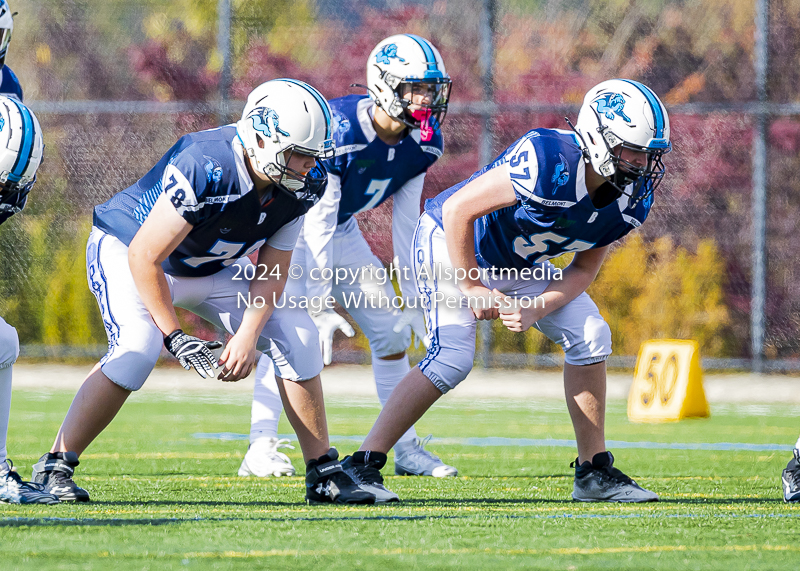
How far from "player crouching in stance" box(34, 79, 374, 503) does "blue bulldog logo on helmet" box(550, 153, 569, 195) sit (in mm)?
779

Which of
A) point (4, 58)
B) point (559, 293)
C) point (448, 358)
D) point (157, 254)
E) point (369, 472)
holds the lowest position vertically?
point (369, 472)

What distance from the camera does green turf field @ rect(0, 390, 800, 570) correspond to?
313 centimetres

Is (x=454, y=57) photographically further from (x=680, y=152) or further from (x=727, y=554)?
(x=727, y=554)

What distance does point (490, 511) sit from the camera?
4.02 m

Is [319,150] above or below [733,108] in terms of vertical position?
below

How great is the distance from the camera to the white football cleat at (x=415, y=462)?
520cm

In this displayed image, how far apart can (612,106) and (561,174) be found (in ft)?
1.01

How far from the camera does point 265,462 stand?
16.9ft

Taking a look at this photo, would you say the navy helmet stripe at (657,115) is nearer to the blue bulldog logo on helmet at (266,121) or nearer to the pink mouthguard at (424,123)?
the blue bulldog logo on helmet at (266,121)

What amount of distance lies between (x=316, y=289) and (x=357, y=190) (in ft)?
1.65

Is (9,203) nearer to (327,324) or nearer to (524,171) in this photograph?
(524,171)

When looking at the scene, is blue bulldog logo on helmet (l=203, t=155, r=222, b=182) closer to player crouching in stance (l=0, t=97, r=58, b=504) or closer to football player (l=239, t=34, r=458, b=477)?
player crouching in stance (l=0, t=97, r=58, b=504)

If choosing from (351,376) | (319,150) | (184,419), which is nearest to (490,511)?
(319,150)

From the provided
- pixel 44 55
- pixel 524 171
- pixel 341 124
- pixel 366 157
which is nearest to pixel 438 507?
pixel 524 171
